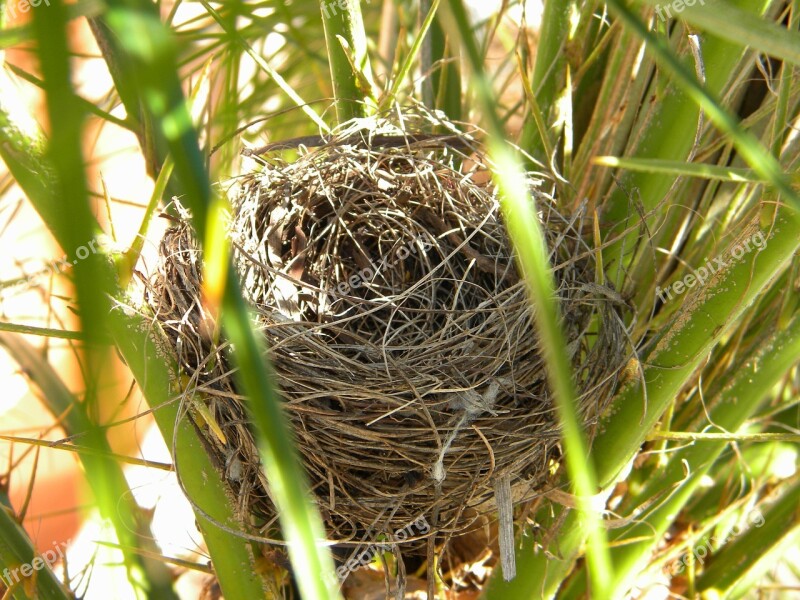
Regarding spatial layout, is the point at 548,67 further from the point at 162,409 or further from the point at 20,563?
the point at 20,563

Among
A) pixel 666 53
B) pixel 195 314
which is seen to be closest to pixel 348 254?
pixel 195 314

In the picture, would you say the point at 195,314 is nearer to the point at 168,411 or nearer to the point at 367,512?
the point at 168,411

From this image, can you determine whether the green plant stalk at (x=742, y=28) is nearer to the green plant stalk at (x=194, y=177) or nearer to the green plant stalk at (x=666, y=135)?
the green plant stalk at (x=194, y=177)

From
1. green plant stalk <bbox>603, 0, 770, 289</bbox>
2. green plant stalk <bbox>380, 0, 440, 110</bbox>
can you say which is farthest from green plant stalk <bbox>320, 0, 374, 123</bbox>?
green plant stalk <bbox>603, 0, 770, 289</bbox>

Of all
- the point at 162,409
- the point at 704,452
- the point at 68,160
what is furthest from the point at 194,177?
the point at 704,452

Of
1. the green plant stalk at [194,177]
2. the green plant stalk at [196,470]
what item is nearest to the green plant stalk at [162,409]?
the green plant stalk at [196,470]
